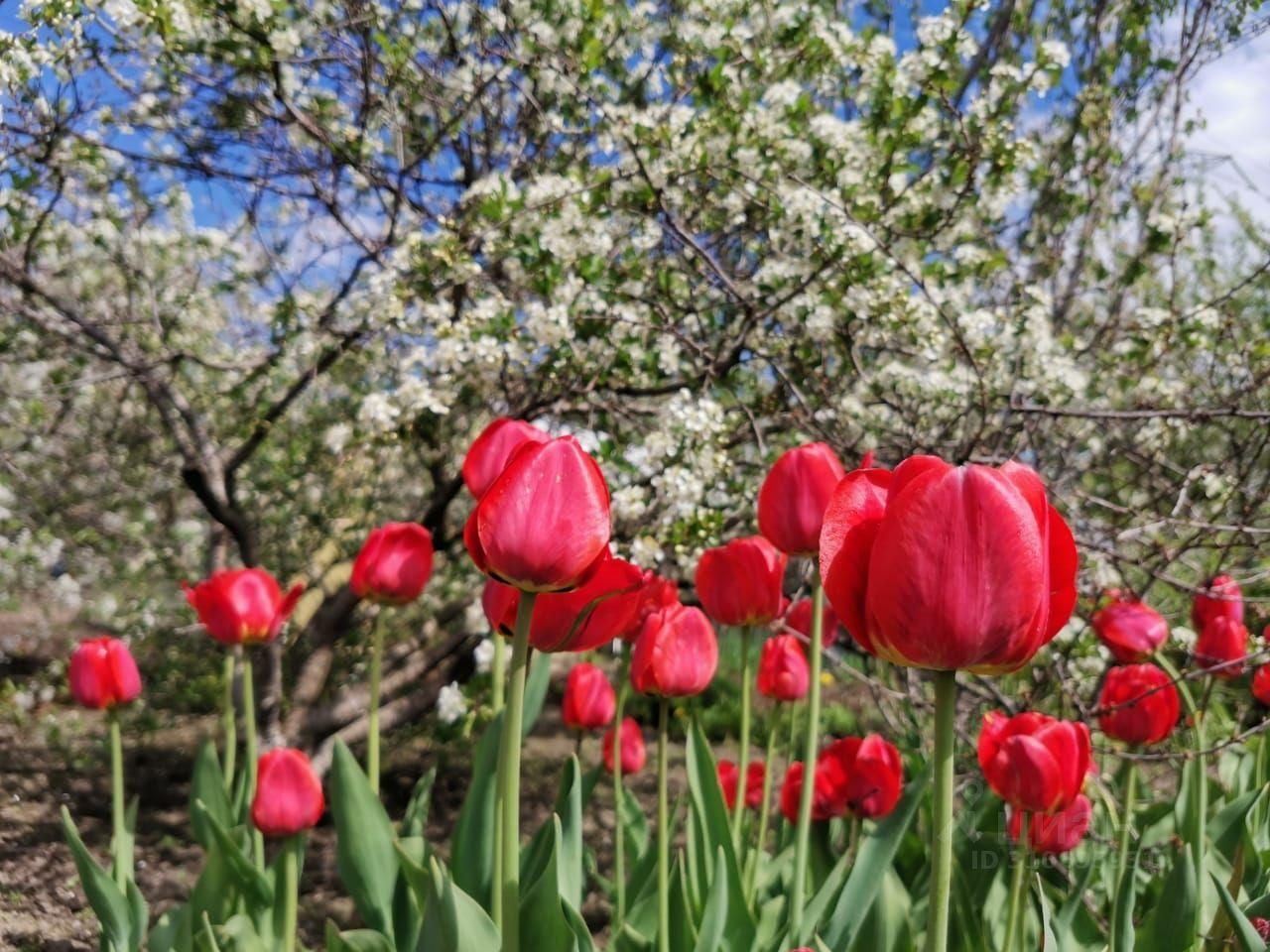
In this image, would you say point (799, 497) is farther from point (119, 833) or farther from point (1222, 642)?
point (119, 833)

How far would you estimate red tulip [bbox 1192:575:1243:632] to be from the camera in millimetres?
1869

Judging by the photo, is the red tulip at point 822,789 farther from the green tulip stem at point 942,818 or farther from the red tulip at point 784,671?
the green tulip stem at point 942,818

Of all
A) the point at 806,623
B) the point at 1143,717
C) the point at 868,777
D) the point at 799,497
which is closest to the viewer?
the point at 799,497

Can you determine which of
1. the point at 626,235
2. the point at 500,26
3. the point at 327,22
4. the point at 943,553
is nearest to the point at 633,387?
the point at 626,235

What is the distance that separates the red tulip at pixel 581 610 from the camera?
926 millimetres

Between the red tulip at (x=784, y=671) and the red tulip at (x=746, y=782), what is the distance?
149mm

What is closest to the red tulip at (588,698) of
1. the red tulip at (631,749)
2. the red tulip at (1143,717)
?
the red tulip at (631,749)

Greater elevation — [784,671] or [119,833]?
[784,671]

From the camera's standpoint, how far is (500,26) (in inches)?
132

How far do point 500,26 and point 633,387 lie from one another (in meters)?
1.34

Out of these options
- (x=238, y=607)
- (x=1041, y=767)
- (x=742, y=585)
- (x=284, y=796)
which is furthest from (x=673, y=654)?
(x=238, y=607)

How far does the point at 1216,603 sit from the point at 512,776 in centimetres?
169

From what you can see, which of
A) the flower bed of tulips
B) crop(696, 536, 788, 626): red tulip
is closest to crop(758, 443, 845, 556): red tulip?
the flower bed of tulips

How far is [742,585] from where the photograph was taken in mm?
1499
